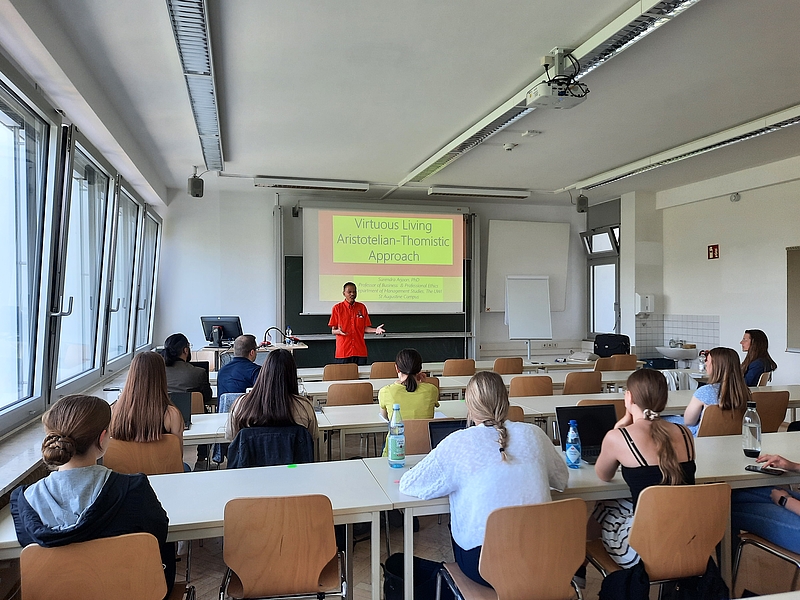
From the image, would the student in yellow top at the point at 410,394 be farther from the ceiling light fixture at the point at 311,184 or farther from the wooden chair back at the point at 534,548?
the ceiling light fixture at the point at 311,184

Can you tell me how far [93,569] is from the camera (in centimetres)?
169

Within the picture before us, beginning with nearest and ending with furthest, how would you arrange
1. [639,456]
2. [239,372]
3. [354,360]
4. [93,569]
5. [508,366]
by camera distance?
[93,569] < [639,456] < [239,372] < [508,366] < [354,360]

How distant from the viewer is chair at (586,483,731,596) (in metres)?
2.05

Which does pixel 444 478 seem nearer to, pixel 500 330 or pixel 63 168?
pixel 63 168

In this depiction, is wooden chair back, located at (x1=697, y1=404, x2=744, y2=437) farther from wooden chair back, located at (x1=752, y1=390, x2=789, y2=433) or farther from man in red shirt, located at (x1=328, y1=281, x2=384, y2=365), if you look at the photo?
man in red shirt, located at (x1=328, y1=281, x2=384, y2=365)

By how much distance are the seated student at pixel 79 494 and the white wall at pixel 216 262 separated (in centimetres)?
730

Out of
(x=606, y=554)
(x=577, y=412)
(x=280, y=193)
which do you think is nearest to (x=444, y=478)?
(x=606, y=554)

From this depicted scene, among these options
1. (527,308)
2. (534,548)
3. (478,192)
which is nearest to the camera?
(534,548)

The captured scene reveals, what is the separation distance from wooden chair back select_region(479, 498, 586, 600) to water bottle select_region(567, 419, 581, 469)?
72cm

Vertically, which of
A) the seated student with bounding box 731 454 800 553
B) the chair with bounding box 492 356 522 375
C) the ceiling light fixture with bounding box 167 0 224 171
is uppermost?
the ceiling light fixture with bounding box 167 0 224 171

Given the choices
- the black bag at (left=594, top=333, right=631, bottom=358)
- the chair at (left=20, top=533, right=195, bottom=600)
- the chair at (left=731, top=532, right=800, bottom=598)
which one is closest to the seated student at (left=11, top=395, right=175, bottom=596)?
the chair at (left=20, top=533, right=195, bottom=600)

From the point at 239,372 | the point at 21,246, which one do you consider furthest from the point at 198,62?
the point at 239,372

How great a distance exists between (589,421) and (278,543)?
1672 mm

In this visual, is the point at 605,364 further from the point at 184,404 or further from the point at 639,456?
the point at 184,404
